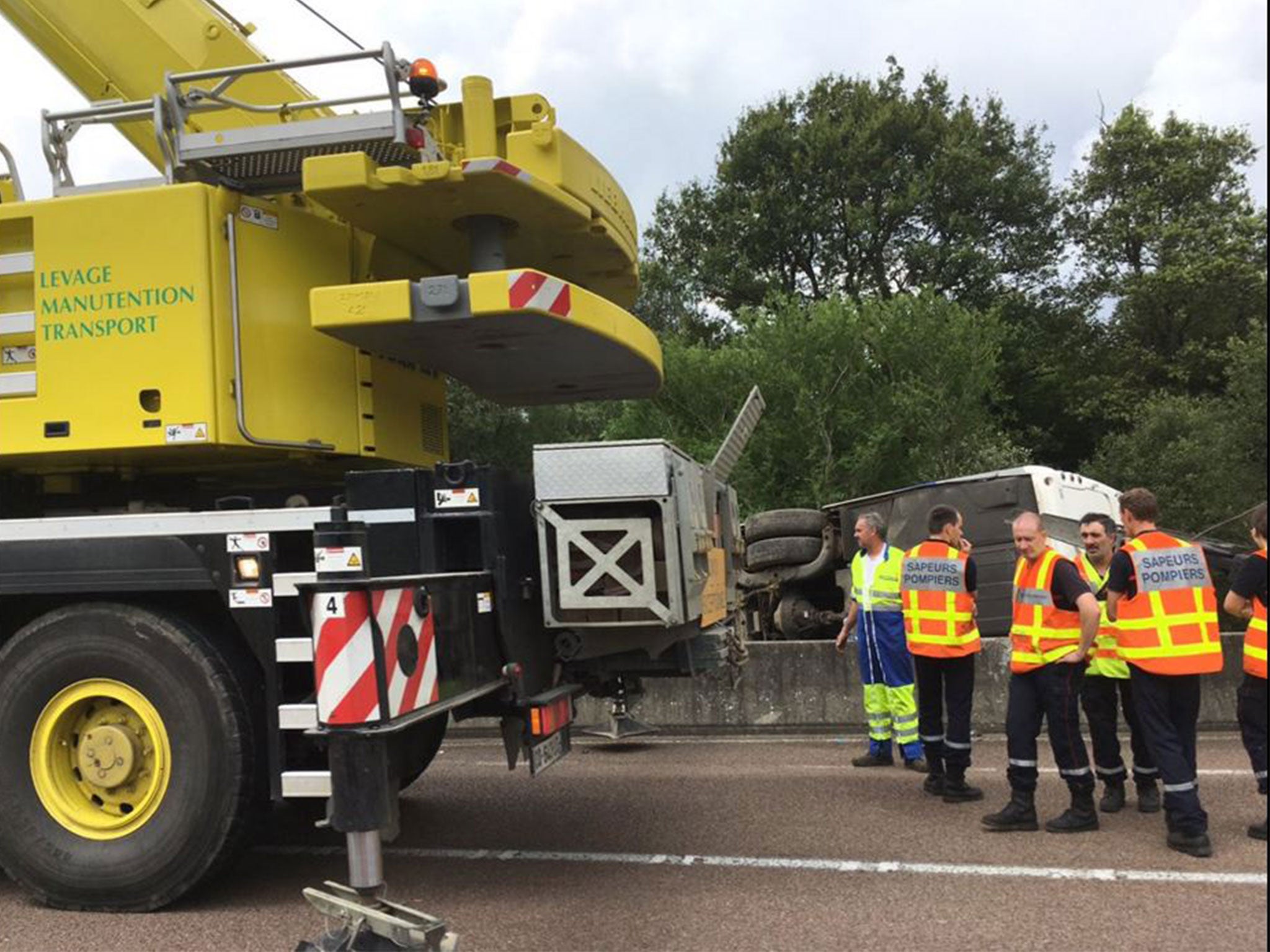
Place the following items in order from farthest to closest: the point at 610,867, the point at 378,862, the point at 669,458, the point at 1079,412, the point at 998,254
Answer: the point at 998,254
the point at 1079,412
the point at 610,867
the point at 669,458
the point at 378,862

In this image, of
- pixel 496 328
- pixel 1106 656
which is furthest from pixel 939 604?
pixel 496 328

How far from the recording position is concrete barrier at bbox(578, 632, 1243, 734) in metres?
8.70

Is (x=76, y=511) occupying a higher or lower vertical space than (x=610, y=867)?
Result: higher

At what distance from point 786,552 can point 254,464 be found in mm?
7160

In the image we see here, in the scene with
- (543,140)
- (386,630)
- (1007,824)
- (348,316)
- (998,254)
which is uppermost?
(998,254)

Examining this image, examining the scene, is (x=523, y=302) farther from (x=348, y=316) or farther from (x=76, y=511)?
(x=76, y=511)

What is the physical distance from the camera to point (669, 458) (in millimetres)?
4734

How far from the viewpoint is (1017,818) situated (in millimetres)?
5574

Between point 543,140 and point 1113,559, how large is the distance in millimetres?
3517

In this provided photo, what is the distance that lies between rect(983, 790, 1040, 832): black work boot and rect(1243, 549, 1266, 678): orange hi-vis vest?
4.01ft

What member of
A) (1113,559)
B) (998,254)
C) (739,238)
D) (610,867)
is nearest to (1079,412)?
(998,254)

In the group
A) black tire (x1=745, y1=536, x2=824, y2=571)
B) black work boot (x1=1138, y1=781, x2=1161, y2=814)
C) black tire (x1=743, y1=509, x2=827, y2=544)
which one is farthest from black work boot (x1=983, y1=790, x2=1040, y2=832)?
black tire (x1=743, y1=509, x2=827, y2=544)

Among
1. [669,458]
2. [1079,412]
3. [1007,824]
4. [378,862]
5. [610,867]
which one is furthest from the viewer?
[1079,412]

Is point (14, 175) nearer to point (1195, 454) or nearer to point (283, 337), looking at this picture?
point (283, 337)
